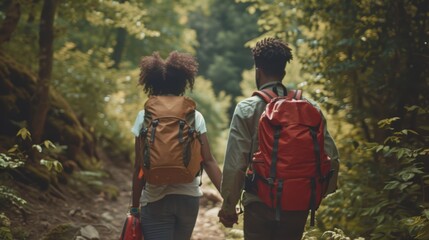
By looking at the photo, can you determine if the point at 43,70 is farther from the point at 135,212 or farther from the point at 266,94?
the point at 266,94

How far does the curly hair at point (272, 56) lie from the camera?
11.1 ft

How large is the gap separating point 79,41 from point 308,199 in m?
16.5

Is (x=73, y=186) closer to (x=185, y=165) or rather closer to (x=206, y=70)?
(x=185, y=165)

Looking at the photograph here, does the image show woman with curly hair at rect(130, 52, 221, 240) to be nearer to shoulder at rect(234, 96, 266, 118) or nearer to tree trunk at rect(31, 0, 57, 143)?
shoulder at rect(234, 96, 266, 118)

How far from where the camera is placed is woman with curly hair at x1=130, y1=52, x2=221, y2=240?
11.6 feet

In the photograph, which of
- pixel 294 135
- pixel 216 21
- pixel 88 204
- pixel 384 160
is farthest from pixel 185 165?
pixel 216 21

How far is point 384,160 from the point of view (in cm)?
663

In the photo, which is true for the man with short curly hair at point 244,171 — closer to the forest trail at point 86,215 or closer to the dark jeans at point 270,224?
the dark jeans at point 270,224

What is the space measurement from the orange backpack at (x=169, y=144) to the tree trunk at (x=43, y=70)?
12.8 feet

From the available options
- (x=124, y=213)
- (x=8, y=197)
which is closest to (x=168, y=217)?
(x=8, y=197)

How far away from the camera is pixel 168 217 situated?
3.57 meters

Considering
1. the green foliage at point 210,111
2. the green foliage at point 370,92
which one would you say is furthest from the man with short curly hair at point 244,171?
the green foliage at point 210,111

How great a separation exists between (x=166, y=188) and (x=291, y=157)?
104cm

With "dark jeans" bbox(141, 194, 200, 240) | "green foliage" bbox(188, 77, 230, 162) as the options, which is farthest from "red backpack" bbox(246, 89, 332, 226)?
"green foliage" bbox(188, 77, 230, 162)
